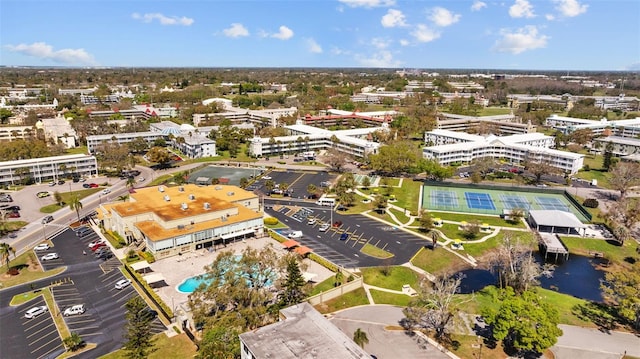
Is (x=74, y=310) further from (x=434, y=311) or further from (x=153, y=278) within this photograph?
(x=434, y=311)

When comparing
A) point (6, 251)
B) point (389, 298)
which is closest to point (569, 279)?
point (389, 298)

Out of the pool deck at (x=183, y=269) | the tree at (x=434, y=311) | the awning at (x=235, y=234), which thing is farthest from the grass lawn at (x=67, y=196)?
the tree at (x=434, y=311)

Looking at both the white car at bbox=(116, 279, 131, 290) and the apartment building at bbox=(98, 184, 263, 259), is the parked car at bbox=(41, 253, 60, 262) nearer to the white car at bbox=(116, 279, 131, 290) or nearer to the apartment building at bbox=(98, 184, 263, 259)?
the apartment building at bbox=(98, 184, 263, 259)

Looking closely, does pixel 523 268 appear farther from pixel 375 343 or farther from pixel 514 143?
pixel 514 143

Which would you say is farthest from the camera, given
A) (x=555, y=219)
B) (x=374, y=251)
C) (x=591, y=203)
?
(x=591, y=203)

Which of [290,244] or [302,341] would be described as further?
[290,244]

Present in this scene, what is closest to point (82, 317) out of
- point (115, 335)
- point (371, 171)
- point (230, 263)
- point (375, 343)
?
point (115, 335)
